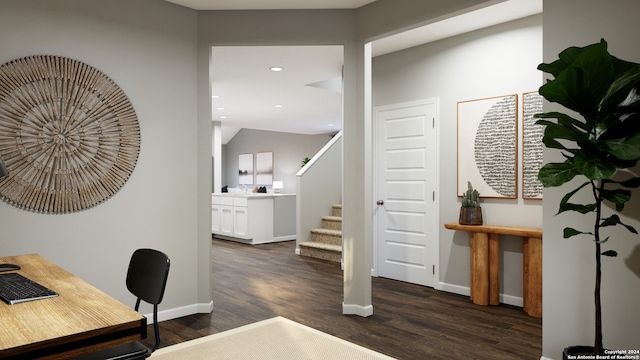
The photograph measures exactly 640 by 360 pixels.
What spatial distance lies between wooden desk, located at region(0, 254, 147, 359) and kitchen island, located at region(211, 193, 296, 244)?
604 centimetres

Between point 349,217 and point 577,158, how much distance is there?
2030 mm

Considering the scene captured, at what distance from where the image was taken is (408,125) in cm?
491

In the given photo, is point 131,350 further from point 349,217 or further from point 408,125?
point 408,125

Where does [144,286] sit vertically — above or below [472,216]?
below

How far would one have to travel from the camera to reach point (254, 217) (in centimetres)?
775

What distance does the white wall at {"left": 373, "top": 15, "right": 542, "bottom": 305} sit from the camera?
4027mm

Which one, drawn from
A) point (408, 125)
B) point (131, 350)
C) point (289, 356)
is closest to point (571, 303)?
point (289, 356)

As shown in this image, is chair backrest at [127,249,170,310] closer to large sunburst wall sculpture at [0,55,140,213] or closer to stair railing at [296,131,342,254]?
large sunburst wall sculpture at [0,55,140,213]

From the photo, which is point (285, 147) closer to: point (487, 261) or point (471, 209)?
point (471, 209)

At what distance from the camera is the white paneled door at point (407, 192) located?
15.6 feet

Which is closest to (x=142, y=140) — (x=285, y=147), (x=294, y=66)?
(x=294, y=66)

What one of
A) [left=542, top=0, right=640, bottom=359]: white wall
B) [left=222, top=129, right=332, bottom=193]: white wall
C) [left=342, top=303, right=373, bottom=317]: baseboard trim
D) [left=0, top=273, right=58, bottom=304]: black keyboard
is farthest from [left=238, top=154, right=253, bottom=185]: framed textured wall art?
[left=0, top=273, right=58, bottom=304]: black keyboard

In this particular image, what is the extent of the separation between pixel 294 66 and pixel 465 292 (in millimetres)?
3156

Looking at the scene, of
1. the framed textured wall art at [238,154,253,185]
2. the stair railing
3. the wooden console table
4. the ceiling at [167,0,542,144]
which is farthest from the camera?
the framed textured wall art at [238,154,253,185]
